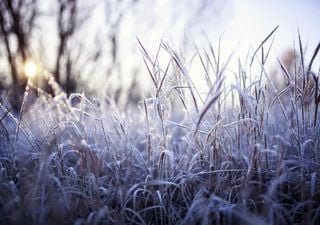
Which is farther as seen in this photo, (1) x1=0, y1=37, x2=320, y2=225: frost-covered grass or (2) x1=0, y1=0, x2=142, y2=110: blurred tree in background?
(2) x1=0, y1=0, x2=142, y2=110: blurred tree in background

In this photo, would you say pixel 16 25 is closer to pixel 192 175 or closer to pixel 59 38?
pixel 59 38

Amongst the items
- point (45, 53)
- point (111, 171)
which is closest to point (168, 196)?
point (111, 171)

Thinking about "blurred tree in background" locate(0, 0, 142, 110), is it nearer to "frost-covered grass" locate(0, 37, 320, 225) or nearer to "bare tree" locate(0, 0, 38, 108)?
"bare tree" locate(0, 0, 38, 108)

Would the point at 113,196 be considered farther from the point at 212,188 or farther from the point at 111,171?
the point at 212,188

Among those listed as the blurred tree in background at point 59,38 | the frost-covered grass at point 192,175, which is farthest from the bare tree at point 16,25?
the frost-covered grass at point 192,175

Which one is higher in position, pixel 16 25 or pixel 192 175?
pixel 16 25

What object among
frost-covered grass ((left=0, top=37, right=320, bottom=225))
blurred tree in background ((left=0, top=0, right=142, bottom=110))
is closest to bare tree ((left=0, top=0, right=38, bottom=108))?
blurred tree in background ((left=0, top=0, right=142, bottom=110))

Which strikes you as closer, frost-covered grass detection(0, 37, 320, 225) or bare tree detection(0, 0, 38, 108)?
frost-covered grass detection(0, 37, 320, 225)

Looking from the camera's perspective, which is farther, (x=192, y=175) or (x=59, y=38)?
(x=59, y=38)

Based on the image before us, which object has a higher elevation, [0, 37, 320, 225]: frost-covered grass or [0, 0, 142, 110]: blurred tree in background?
[0, 0, 142, 110]: blurred tree in background

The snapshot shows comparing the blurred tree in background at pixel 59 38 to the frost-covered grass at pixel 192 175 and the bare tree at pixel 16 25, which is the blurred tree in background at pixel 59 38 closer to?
the bare tree at pixel 16 25

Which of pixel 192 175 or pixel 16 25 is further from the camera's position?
pixel 16 25

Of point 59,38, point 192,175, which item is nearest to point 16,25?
point 59,38

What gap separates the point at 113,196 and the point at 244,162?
1.79 feet
